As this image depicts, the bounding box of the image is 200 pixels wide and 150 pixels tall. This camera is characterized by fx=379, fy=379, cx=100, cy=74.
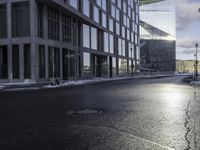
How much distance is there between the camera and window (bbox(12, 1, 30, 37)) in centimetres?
4625

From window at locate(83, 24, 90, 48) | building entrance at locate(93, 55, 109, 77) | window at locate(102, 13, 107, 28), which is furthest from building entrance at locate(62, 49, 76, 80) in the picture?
window at locate(102, 13, 107, 28)

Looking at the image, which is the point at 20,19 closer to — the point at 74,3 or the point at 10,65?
the point at 10,65

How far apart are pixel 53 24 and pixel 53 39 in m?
2.16

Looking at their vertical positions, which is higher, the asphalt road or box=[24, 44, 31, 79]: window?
box=[24, 44, 31, 79]: window

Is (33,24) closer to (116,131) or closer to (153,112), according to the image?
(153,112)

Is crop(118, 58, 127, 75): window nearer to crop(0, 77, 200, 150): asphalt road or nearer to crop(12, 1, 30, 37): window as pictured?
crop(12, 1, 30, 37): window

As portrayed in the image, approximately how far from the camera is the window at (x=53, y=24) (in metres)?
50.3

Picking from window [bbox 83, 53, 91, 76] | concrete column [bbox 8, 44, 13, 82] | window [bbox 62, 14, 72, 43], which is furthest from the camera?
window [bbox 83, 53, 91, 76]

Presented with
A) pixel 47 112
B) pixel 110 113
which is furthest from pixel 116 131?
pixel 47 112

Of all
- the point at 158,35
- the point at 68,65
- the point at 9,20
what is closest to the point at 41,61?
the point at 9,20

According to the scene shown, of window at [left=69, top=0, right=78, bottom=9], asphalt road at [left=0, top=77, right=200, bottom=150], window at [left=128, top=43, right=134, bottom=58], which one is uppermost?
window at [left=69, top=0, right=78, bottom=9]

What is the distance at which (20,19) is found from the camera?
46.9 metres

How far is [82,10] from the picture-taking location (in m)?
61.8

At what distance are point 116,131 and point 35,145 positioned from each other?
2.27 m
